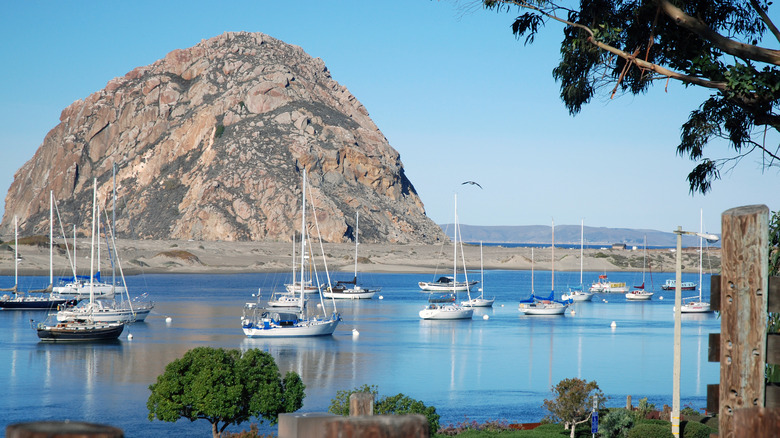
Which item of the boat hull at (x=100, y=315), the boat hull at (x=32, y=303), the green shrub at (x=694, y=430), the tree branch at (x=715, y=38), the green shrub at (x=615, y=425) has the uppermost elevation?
the tree branch at (x=715, y=38)

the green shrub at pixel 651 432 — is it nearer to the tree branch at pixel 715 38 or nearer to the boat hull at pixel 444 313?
the tree branch at pixel 715 38

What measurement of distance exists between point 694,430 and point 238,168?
15093 cm

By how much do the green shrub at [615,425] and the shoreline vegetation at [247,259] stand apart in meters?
107

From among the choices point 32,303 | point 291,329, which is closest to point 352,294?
point 32,303

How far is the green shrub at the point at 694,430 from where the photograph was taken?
20.8 metres

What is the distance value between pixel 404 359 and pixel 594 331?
2500 cm

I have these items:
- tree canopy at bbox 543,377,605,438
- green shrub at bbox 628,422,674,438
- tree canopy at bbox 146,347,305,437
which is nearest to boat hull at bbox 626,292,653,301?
tree canopy at bbox 543,377,605,438

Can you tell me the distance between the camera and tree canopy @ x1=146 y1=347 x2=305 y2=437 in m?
24.0

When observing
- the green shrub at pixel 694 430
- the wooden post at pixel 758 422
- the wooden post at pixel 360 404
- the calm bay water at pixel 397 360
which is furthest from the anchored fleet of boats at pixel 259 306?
the wooden post at pixel 758 422

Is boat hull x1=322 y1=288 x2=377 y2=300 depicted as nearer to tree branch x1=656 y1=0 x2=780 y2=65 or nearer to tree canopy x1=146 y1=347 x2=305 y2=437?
tree canopy x1=146 y1=347 x2=305 y2=437

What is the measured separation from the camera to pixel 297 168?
16825cm

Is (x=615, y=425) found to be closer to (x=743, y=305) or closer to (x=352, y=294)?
(x=743, y=305)

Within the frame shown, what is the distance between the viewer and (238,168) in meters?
166

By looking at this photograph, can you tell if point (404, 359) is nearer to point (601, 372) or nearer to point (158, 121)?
point (601, 372)
